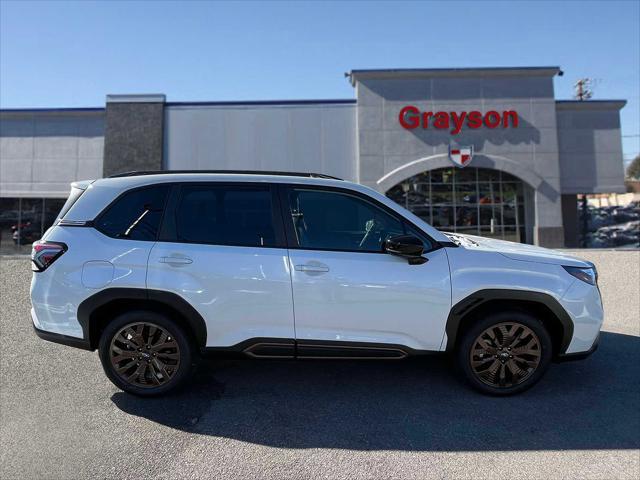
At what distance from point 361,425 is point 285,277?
4.21 ft

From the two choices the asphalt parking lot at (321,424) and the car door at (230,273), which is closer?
the asphalt parking lot at (321,424)

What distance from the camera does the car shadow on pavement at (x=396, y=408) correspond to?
11.2 feet

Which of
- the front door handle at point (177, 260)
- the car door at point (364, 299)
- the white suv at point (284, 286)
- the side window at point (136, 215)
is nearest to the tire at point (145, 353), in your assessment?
the white suv at point (284, 286)

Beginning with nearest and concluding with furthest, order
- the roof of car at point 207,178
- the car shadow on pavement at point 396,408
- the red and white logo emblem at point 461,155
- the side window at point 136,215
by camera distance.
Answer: the car shadow on pavement at point 396,408 → the side window at point 136,215 → the roof of car at point 207,178 → the red and white logo emblem at point 461,155

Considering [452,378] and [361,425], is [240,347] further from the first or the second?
[452,378]

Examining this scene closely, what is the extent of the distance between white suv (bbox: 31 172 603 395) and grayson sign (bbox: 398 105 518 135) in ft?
50.8

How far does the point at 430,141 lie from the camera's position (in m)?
18.8

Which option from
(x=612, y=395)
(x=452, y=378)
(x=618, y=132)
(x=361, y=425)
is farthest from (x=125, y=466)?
(x=618, y=132)

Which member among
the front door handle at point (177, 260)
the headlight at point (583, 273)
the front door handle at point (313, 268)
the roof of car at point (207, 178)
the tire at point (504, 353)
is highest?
the roof of car at point (207, 178)

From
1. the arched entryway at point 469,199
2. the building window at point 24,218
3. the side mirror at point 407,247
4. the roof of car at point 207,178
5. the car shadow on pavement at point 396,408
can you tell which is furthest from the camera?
the building window at point 24,218

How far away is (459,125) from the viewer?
61.0 ft

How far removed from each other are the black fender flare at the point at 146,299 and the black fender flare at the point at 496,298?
6.71 ft

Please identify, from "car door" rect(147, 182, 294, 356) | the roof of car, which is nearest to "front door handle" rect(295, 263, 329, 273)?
"car door" rect(147, 182, 294, 356)

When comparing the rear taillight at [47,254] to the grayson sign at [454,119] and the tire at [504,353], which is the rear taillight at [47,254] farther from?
the grayson sign at [454,119]
